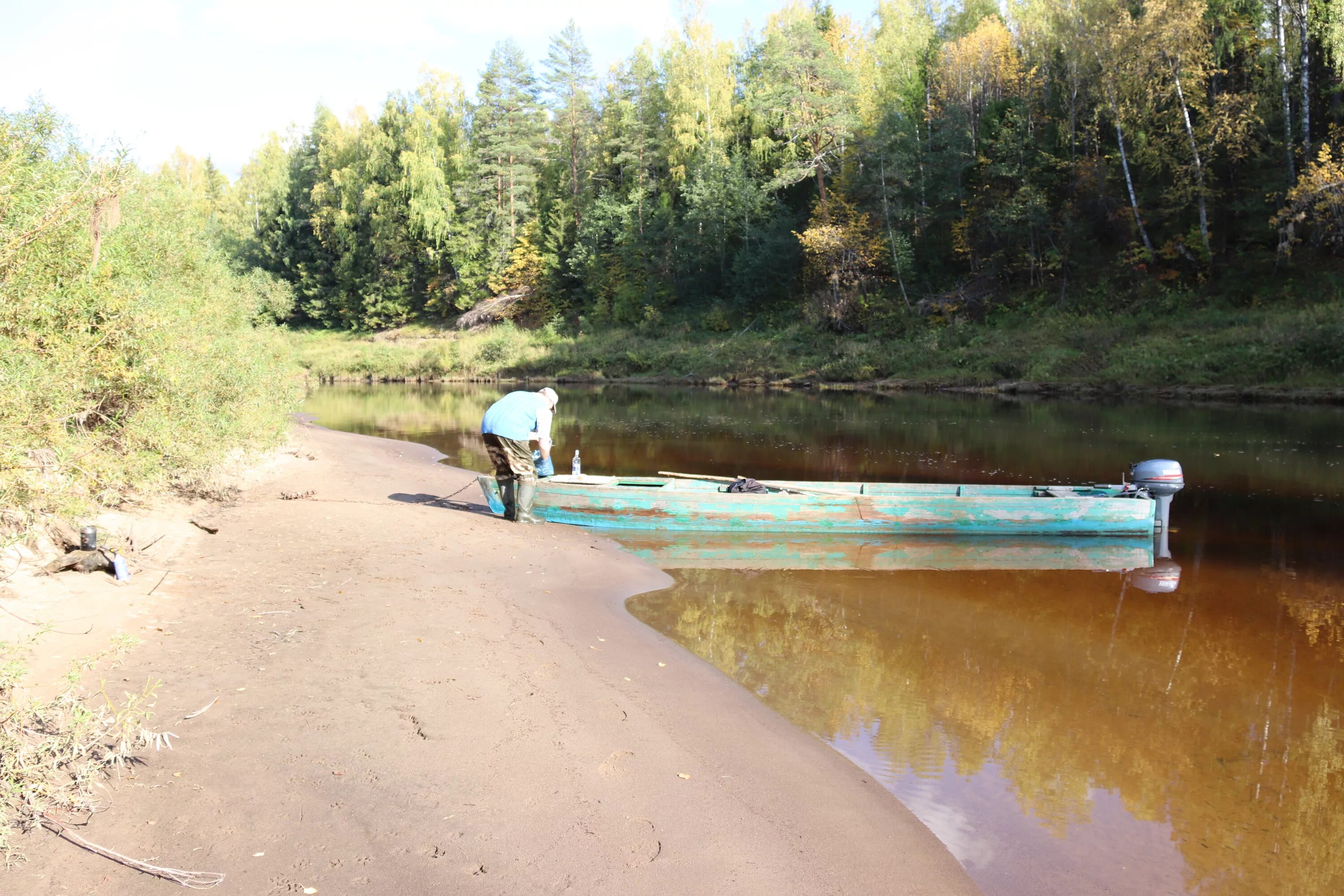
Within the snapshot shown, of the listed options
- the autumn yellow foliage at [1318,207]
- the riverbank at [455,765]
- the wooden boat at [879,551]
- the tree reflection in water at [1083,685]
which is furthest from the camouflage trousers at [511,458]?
the autumn yellow foliage at [1318,207]

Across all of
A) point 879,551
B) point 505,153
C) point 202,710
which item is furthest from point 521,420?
point 505,153

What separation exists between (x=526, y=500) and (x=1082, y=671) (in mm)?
7148

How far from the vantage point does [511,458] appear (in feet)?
38.9

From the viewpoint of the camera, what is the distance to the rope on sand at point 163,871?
138 inches

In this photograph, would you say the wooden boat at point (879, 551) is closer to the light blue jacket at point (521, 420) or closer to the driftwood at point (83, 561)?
the light blue jacket at point (521, 420)

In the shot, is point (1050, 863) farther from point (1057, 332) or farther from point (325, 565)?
point (1057, 332)

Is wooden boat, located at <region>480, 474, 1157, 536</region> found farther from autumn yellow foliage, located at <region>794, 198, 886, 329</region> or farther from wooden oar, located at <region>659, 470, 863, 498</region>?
autumn yellow foliage, located at <region>794, 198, 886, 329</region>

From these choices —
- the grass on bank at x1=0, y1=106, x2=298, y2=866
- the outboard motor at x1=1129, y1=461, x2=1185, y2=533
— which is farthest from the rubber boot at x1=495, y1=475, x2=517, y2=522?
the outboard motor at x1=1129, y1=461, x2=1185, y2=533

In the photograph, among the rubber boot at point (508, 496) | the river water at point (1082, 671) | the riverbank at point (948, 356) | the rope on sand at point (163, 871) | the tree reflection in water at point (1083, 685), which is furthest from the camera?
the riverbank at point (948, 356)

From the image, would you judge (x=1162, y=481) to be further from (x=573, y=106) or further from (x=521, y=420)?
(x=573, y=106)

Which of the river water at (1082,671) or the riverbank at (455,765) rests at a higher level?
the riverbank at (455,765)

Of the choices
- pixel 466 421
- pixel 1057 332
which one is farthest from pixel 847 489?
pixel 1057 332

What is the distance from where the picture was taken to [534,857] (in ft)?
13.1

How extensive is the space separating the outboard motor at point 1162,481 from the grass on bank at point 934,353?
19.5 m
